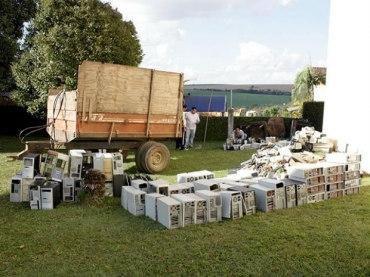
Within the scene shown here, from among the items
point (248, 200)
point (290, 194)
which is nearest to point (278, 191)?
point (290, 194)

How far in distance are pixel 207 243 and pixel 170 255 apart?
56 centimetres

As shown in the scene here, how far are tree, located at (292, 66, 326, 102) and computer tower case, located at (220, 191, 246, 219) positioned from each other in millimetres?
28315

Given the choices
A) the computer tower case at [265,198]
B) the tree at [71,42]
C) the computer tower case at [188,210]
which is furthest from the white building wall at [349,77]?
the tree at [71,42]

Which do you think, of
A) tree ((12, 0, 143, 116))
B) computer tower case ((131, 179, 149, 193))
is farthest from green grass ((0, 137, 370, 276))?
tree ((12, 0, 143, 116))

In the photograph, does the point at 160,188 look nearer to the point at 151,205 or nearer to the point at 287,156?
the point at 151,205

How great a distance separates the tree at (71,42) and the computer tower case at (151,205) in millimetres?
10679

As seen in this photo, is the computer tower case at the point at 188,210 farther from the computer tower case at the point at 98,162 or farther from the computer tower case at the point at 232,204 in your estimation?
the computer tower case at the point at 98,162

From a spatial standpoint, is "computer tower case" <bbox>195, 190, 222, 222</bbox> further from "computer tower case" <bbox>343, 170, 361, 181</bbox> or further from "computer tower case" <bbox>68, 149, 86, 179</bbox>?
"computer tower case" <bbox>343, 170, 361, 181</bbox>

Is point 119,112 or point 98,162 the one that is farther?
point 119,112

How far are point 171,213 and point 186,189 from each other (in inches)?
47.4

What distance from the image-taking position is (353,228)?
5.16 meters

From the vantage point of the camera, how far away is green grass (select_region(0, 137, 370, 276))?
12.8ft

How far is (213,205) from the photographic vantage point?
Answer: 17.7 feet

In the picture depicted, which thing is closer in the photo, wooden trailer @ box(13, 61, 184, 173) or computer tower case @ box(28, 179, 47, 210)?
computer tower case @ box(28, 179, 47, 210)
